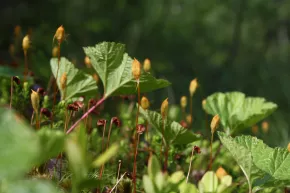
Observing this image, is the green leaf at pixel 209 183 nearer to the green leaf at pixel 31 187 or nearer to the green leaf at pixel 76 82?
the green leaf at pixel 31 187

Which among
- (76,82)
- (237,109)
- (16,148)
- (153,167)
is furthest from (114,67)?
(16,148)

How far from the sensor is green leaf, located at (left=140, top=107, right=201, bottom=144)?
0.97m

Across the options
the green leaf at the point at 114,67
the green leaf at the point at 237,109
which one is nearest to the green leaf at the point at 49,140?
the green leaf at the point at 114,67

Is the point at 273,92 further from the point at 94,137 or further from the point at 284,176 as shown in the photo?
the point at 284,176

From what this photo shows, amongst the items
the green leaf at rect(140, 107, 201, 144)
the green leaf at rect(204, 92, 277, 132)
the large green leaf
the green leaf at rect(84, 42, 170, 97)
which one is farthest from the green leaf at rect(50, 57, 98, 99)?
the large green leaf

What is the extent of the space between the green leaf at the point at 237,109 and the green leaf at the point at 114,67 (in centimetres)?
23

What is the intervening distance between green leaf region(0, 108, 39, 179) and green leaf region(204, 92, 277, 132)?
0.75 meters

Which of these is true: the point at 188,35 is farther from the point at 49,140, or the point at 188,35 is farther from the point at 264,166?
the point at 49,140

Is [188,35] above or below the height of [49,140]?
above

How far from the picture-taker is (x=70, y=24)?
3.76 m

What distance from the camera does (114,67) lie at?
1.08 meters

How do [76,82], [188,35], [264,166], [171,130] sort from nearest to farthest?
[264,166] → [171,130] → [76,82] → [188,35]

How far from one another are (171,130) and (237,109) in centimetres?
25

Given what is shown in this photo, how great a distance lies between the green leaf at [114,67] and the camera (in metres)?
1.04
